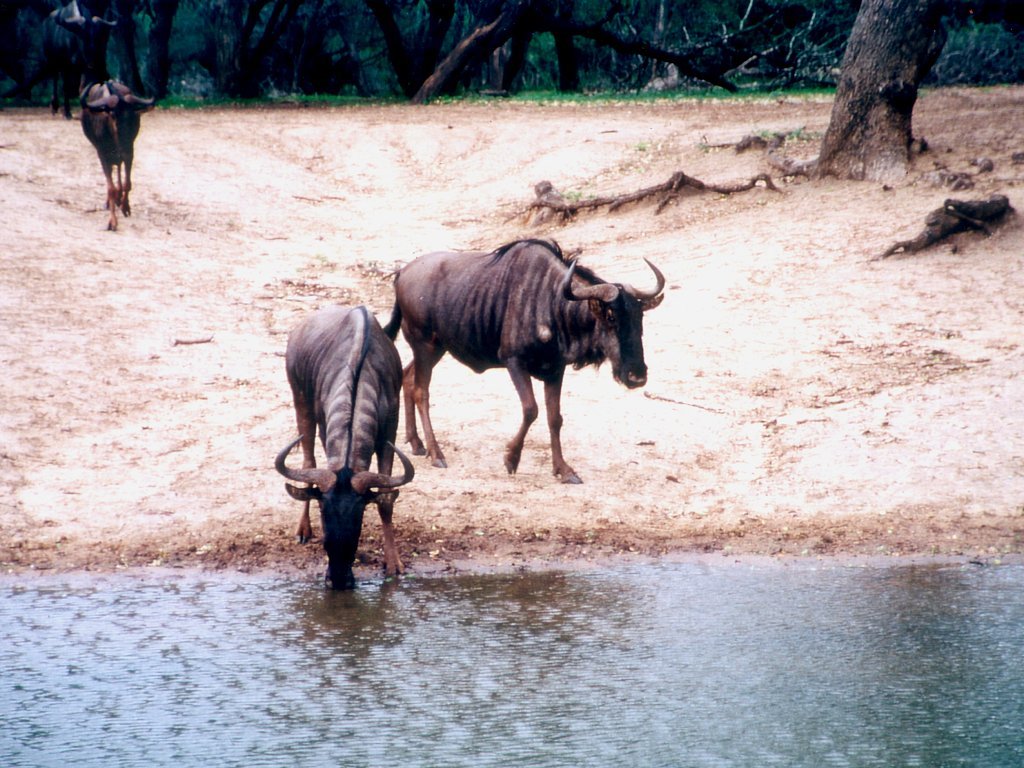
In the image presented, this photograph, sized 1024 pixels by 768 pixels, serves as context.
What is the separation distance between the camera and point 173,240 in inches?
568

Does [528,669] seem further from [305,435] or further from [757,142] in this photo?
[757,142]

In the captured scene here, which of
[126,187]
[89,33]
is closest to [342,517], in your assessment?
[126,187]

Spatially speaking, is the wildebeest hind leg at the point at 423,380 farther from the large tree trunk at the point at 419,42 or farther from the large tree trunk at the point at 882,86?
the large tree trunk at the point at 419,42

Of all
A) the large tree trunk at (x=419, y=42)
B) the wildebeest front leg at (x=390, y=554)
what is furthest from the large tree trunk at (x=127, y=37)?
the wildebeest front leg at (x=390, y=554)

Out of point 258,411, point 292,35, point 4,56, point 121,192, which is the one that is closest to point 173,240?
point 121,192

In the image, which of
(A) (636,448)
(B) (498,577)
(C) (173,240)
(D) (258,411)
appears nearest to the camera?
(B) (498,577)

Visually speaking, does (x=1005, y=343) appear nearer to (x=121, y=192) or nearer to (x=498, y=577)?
(x=498, y=577)

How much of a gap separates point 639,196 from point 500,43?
11.9 metres

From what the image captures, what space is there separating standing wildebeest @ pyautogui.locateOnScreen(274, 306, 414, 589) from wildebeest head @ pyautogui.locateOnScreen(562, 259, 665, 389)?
1.44m

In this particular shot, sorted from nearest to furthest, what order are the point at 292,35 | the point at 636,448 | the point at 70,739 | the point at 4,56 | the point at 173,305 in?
the point at 70,739 → the point at 636,448 → the point at 173,305 → the point at 4,56 → the point at 292,35

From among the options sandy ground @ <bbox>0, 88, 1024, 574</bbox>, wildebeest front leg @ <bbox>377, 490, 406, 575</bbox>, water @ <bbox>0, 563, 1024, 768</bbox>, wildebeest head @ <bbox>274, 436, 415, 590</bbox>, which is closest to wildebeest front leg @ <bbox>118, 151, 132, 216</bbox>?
sandy ground @ <bbox>0, 88, 1024, 574</bbox>

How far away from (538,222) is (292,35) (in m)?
24.0

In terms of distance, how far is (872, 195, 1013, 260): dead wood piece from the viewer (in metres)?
11.8

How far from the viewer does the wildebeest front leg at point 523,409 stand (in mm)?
8188
